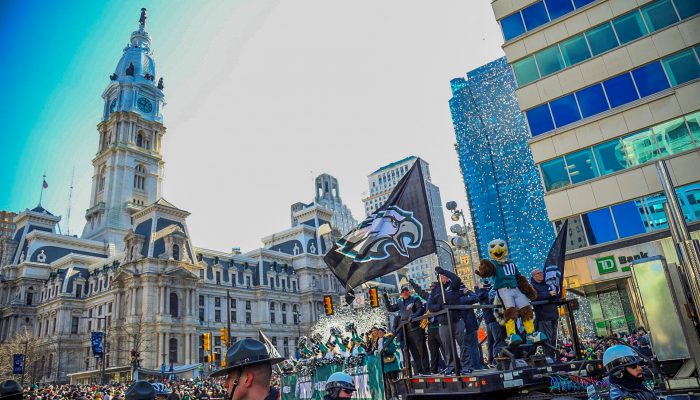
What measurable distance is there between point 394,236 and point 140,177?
87326mm

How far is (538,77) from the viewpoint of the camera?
23.8m

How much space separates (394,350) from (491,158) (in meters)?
93.4

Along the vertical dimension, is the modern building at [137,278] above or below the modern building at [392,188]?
below

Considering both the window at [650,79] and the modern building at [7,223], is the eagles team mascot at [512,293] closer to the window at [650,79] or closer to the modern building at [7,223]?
the window at [650,79]

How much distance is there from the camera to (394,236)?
35.5 feet

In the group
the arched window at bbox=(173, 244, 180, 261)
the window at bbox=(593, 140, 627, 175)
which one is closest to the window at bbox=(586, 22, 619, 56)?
the window at bbox=(593, 140, 627, 175)

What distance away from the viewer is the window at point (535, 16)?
79.4 ft

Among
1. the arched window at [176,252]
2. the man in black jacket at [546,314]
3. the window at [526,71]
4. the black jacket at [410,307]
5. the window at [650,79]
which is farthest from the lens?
the arched window at [176,252]

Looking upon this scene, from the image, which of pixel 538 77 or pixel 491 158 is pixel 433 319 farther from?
pixel 491 158

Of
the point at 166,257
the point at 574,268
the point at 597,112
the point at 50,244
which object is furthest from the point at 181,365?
the point at 597,112

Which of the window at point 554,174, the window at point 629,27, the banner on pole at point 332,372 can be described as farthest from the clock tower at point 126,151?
the window at point 629,27

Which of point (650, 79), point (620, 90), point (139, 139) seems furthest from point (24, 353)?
point (650, 79)

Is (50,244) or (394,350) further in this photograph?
(50,244)

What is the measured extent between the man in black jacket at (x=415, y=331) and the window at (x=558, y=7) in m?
20.5
